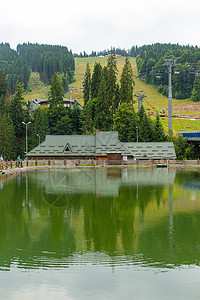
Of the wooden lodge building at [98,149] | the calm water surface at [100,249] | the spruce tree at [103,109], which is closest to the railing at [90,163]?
the wooden lodge building at [98,149]

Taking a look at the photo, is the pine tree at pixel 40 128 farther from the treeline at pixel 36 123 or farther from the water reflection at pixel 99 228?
the water reflection at pixel 99 228

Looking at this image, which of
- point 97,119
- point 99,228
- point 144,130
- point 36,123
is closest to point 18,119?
point 36,123

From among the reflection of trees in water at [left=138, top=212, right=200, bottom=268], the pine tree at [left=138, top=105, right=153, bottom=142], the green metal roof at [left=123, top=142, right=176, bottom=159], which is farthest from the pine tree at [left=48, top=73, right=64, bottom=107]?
the reflection of trees in water at [left=138, top=212, right=200, bottom=268]

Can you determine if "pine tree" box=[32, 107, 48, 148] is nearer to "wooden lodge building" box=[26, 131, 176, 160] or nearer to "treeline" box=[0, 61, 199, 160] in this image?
"treeline" box=[0, 61, 199, 160]

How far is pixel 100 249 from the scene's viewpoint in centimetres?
1535

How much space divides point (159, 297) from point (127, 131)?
3548 inches

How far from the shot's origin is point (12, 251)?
1519 cm

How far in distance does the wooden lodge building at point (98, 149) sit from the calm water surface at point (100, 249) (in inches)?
2233

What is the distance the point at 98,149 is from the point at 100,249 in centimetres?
7053

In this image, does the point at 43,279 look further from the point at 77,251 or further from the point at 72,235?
the point at 72,235

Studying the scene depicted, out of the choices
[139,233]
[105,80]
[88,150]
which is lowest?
[88,150]

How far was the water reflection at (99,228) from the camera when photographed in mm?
14398

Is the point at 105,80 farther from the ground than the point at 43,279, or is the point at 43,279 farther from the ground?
the point at 105,80

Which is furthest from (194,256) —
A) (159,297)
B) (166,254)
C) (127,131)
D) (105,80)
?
(105,80)
